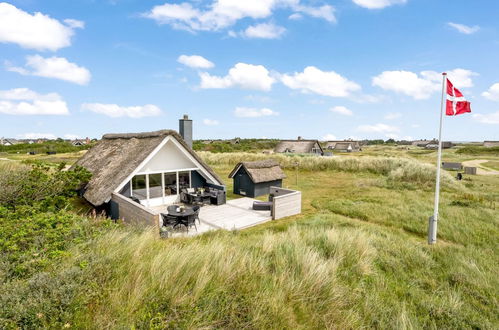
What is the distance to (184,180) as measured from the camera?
1472 centimetres

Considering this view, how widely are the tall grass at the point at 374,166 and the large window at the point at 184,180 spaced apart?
46.0 ft

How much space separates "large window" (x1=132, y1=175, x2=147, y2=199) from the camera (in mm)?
12793

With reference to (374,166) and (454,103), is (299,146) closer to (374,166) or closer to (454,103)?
(374,166)

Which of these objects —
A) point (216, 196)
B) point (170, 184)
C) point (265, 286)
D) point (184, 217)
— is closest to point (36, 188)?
point (184, 217)

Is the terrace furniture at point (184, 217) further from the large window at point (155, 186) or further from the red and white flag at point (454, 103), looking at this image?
the red and white flag at point (454, 103)

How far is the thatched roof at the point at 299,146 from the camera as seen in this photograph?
52.2 meters

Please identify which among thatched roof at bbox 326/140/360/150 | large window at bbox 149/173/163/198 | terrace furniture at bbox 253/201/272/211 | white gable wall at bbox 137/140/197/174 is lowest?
terrace furniture at bbox 253/201/272/211

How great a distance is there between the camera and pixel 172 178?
46.9 feet

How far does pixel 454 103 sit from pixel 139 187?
1394 cm

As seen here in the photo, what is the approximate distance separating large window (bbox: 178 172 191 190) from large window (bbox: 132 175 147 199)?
2.00 m

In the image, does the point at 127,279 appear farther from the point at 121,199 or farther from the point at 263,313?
the point at 121,199

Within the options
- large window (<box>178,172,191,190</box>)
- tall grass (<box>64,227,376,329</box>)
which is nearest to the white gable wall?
large window (<box>178,172,191,190</box>)

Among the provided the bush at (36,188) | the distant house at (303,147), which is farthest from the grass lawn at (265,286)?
the distant house at (303,147)

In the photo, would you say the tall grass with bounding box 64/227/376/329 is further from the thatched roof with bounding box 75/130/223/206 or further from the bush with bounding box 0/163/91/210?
the thatched roof with bounding box 75/130/223/206
